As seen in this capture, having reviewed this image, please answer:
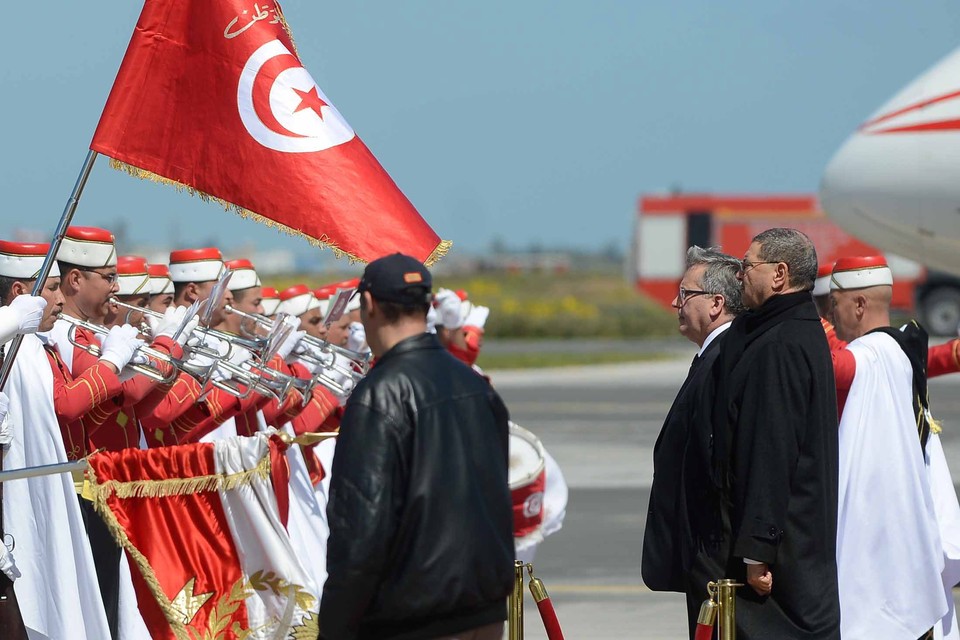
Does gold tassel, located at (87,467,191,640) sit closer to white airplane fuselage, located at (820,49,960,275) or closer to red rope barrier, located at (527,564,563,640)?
red rope barrier, located at (527,564,563,640)

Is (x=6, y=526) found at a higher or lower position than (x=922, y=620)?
higher

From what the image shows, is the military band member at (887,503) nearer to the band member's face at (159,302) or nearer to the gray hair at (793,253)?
the gray hair at (793,253)

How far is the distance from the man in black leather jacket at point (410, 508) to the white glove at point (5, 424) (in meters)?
1.84

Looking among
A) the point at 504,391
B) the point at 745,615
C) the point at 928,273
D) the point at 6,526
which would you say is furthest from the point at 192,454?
the point at 928,273

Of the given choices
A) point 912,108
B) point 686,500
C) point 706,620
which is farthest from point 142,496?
point 912,108

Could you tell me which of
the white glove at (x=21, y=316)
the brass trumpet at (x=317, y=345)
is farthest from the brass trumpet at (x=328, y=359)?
the white glove at (x=21, y=316)

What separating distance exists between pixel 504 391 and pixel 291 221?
60.8 feet

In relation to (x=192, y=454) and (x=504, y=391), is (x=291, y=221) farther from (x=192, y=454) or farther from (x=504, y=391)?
(x=504, y=391)

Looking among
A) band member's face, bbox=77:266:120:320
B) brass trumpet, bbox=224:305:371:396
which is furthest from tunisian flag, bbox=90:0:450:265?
brass trumpet, bbox=224:305:371:396

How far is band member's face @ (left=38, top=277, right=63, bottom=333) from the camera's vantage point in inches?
207

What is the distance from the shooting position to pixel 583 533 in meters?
10.4

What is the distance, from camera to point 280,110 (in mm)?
5348

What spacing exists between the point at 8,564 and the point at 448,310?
12.3ft

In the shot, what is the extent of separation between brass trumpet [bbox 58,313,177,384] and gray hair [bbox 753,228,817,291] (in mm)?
2320
